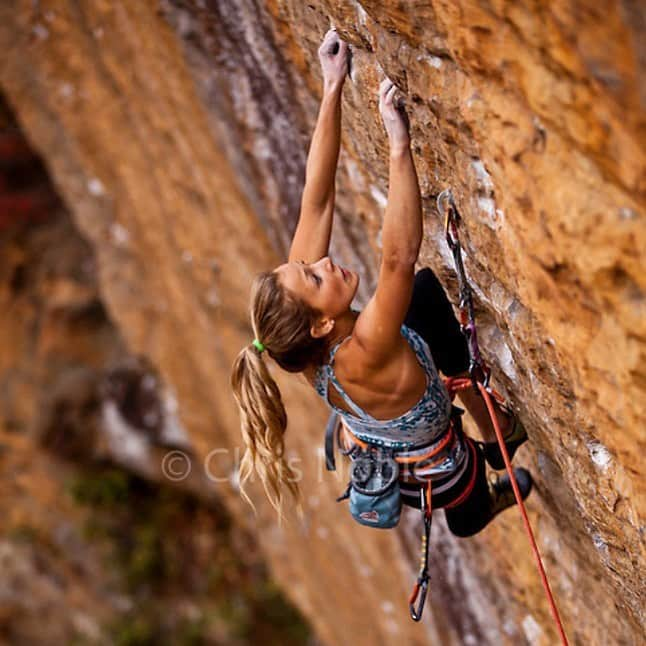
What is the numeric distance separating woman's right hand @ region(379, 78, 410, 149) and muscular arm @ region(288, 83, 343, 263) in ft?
0.68


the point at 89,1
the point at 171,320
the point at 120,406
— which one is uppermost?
the point at 89,1

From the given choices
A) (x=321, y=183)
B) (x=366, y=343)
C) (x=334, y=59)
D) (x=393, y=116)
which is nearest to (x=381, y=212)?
(x=321, y=183)

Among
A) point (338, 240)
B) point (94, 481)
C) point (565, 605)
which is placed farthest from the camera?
point (94, 481)

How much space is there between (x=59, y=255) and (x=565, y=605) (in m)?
6.33

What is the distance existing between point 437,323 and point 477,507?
0.72 metres

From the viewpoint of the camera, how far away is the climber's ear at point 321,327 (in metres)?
2.45

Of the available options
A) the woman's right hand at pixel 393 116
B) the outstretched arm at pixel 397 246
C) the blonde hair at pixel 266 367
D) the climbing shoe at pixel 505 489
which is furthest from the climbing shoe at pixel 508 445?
the woman's right hand at pixel 393 116

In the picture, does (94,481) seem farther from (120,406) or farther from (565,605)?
(565,605)

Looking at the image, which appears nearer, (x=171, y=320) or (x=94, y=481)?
(x=171, y=320)

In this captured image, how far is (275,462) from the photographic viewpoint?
8.95 feet

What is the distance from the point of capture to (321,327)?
8.06 feet

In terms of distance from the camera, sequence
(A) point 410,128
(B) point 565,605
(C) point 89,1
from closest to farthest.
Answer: (A) point 410,128
(B) point 565,605
(C) point 89,1

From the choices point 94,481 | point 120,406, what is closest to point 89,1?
point 120,406

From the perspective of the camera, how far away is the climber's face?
8.00ft
